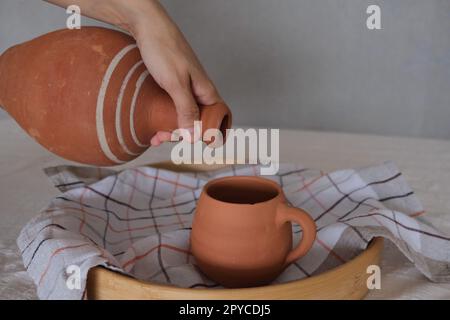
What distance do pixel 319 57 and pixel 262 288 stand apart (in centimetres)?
81

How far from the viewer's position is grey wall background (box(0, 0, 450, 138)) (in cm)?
109

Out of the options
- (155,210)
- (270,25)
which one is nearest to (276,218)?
(155,210)

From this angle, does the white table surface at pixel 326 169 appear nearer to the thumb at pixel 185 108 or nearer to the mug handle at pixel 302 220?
the mug handle at pixel 302 220

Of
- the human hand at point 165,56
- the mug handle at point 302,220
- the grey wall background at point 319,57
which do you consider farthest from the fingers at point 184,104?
the grey wall background at point 319,57

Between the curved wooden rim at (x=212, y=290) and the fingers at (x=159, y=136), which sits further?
the fingers at (x=159, y=136)

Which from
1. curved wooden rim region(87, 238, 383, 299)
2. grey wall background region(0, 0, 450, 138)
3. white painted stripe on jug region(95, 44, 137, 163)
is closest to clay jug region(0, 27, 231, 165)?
white painted stripe on jug region(95, 44, 137, 163)

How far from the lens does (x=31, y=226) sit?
0.52 meters

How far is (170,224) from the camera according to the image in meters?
0.61

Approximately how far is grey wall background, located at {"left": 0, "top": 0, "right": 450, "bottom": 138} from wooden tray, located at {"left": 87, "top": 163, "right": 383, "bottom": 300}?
73cm

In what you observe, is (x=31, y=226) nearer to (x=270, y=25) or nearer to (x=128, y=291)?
(x=128, y=291)

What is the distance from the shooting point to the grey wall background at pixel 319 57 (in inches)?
43.0

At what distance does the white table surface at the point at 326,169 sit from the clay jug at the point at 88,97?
15cm

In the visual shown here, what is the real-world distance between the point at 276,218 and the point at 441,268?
0.17 m

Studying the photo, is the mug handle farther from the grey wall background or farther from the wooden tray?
the grey wall background
